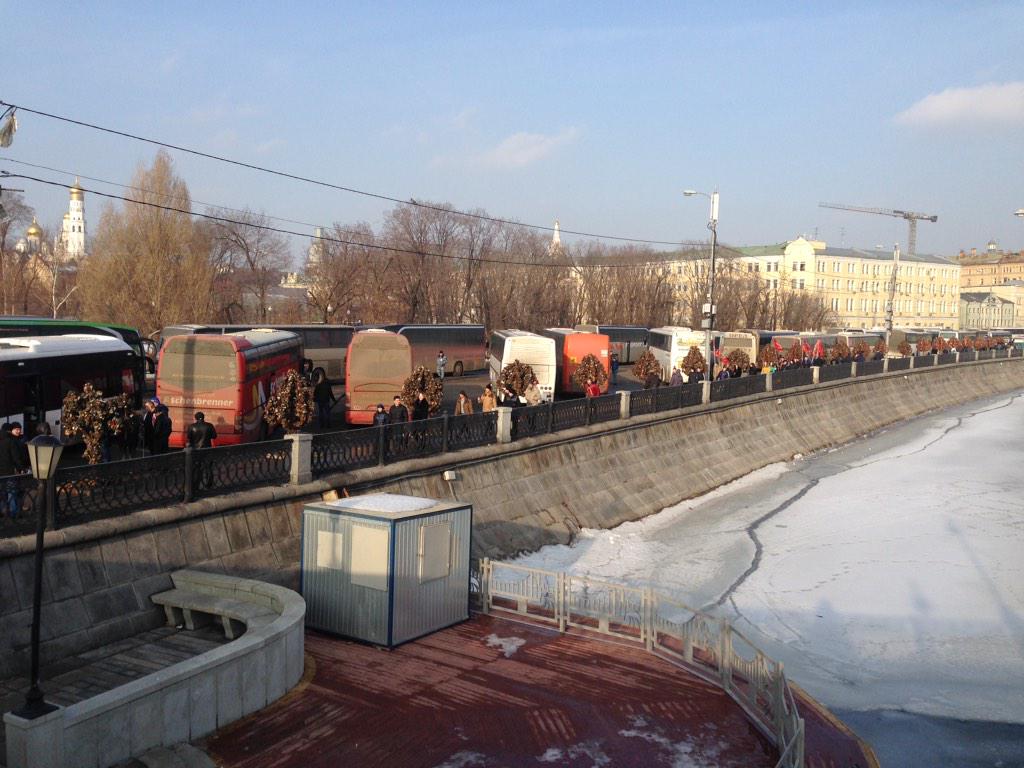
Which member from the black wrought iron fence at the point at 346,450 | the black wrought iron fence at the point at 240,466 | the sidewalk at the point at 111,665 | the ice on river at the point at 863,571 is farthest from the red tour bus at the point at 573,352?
the sidewalk at the point at 111,665

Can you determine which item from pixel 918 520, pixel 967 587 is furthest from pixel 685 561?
pixel 918 520

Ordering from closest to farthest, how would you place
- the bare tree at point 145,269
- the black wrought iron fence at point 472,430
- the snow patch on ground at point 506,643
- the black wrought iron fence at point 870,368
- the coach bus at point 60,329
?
the snow patch on ground at point 506,643, the black wrought iron fence at point 472,430, the coach bus at point 60,329, the bare tree at point 145,269, the black wrought iron fence at point 870,368

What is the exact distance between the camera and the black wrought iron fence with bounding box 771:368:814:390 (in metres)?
38.9

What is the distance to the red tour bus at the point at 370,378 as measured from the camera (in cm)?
2520

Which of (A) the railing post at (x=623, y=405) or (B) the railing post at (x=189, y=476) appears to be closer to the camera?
(B) the railing post at (x=189, y=476)

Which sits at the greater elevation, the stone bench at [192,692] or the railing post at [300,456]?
the railing post at [300,456]

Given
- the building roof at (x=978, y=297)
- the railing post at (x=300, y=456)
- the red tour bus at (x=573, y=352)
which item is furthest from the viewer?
the building roof at (x=978, y=297)

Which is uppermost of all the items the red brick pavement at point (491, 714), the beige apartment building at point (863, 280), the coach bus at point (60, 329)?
the beige apartment building at point (863, 280)

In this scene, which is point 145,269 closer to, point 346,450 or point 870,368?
point 346,450

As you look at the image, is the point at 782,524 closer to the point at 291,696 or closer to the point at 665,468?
the point at 665,468

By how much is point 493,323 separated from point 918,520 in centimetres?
4572

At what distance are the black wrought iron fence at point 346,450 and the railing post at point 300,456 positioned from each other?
0.74ft

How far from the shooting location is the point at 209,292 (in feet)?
149

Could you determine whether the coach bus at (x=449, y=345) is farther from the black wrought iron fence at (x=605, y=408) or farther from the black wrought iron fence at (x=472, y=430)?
the black wrought iron fence at (x=472, y=430)
